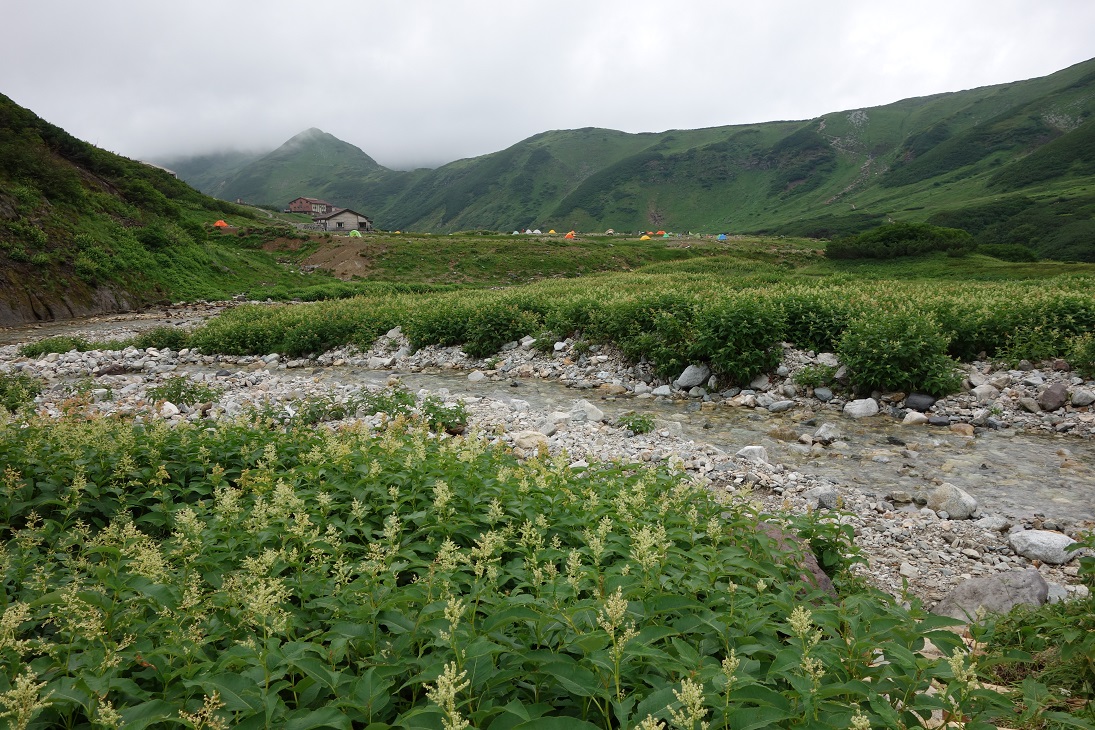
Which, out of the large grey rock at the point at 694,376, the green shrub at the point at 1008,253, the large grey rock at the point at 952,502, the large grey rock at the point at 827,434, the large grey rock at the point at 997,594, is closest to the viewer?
the large grey rock at the point at 997,594

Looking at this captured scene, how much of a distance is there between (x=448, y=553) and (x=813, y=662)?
7.10ft

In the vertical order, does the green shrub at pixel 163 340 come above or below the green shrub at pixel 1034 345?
above

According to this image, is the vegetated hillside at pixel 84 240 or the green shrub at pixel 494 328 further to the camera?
the vegetated hillside at pixel 84 240

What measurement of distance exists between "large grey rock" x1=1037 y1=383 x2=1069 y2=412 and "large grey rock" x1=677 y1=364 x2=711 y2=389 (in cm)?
738

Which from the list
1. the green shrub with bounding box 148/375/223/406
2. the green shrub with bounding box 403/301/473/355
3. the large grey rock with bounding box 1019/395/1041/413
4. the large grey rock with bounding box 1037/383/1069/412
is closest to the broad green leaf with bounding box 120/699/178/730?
the green shrub with bounding box 148/375/223/406

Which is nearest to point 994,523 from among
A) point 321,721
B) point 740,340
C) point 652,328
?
point 740,340

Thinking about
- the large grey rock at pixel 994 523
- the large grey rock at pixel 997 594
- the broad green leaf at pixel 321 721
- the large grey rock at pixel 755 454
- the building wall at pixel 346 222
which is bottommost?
the large grey rock at pixel 994 523

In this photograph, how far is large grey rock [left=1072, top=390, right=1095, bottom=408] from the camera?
1195cm

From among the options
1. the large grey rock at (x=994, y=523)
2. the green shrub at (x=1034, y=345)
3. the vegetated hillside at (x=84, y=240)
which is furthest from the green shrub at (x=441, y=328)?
the vegetated hillside at (x=84, y=240)

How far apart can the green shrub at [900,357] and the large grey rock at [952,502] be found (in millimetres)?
5739

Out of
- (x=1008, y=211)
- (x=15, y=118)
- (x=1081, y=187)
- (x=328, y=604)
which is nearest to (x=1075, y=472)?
(x=328, y=604)

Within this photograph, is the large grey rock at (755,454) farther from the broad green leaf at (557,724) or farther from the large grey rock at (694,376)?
the broad green leaf at (557,724)

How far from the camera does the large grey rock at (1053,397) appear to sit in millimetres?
12078

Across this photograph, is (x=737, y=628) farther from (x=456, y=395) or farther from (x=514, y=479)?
(x=456, y=395)
